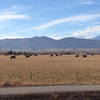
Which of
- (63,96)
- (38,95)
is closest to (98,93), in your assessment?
(63,96)

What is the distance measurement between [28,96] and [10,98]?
31.5 inches

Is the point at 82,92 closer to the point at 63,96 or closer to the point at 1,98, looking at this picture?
the point at 63,96

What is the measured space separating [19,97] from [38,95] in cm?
83

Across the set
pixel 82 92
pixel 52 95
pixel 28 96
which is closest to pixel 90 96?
pixel 82 92

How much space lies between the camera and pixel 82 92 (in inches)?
628

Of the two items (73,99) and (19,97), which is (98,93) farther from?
(19,97)

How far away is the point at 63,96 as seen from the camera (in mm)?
15445

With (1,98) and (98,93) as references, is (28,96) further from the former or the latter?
(98,93)

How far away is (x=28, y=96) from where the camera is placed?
611 inches

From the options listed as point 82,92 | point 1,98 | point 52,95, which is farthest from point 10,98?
point 82,92

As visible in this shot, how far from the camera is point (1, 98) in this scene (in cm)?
1523

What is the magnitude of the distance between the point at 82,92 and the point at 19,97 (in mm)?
2830

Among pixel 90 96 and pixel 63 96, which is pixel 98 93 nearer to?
pixel 90 96

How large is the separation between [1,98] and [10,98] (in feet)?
1.25
